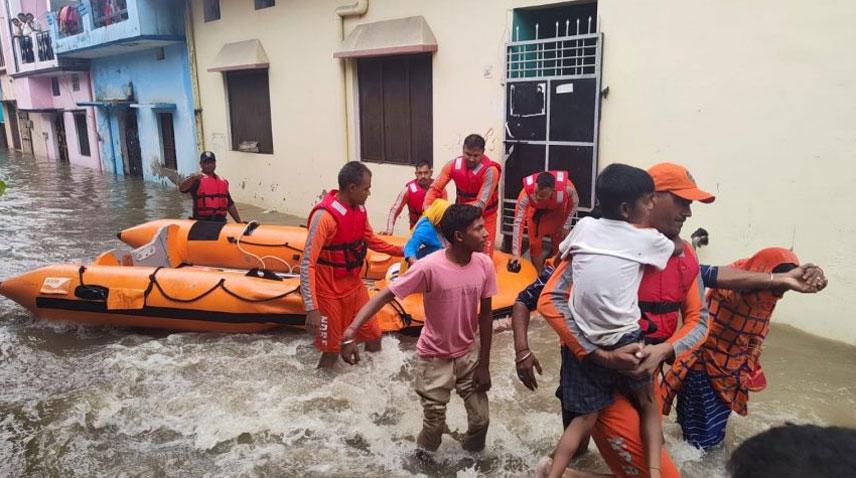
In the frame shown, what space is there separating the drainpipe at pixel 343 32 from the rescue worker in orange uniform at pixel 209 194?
8.04 ft

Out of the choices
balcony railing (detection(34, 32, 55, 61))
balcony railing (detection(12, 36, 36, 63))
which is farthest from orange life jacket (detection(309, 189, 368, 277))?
balcony railing (detection(12, 36, 36, 63))

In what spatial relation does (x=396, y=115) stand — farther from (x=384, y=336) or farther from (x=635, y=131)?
(x=384, y=336)

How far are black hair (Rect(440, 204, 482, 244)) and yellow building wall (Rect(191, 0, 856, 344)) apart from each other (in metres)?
3.27

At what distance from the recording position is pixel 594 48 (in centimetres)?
561

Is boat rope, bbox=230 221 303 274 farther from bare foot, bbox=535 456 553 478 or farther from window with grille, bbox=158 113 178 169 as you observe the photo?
window with grille, bbox=158 113 178 169

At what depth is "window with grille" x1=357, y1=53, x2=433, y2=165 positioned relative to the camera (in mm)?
7512

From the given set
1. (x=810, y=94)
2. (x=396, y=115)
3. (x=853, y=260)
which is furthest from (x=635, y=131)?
(x=396, y=115)

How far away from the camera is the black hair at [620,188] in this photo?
1954mm

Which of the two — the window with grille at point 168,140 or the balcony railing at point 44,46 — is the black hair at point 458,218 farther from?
the balcony railing at point 44,46

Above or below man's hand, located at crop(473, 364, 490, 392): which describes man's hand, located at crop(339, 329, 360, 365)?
above

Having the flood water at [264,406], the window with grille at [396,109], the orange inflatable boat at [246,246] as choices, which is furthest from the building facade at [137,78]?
the flood water at [264,406]

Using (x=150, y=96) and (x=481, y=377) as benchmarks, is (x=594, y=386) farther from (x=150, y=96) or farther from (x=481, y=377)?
(x=150, y=96)

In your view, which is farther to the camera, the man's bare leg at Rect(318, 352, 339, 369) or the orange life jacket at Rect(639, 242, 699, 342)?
the man's bare leg at Rect(318, 352, 339, 369)

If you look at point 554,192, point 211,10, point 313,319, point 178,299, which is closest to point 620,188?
point 313,319
